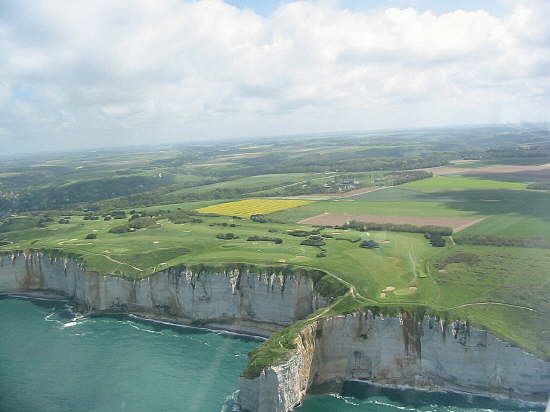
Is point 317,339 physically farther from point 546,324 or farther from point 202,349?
point 546,324

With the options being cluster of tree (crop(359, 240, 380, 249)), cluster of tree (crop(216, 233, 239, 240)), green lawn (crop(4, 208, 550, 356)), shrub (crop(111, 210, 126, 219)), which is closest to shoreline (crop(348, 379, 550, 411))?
green lawn (crop(4, 208, 550, 356))

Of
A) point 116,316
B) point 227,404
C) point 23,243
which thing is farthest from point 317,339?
point 23,243

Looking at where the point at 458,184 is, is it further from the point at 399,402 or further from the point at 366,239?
the point at 399,402

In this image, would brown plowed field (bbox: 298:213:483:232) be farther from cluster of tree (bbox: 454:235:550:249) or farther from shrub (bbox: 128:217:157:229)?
shrub (bbox: 128:217:157:229)

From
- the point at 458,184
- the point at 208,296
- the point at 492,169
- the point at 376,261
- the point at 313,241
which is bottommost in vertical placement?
the point at 208,296

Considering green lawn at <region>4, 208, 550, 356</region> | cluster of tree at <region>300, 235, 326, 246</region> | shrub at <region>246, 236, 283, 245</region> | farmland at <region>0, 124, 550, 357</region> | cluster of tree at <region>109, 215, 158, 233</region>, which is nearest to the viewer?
green lawn at <region>4, 208, 550, 356</region>

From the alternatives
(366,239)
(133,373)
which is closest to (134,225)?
(366,239)
